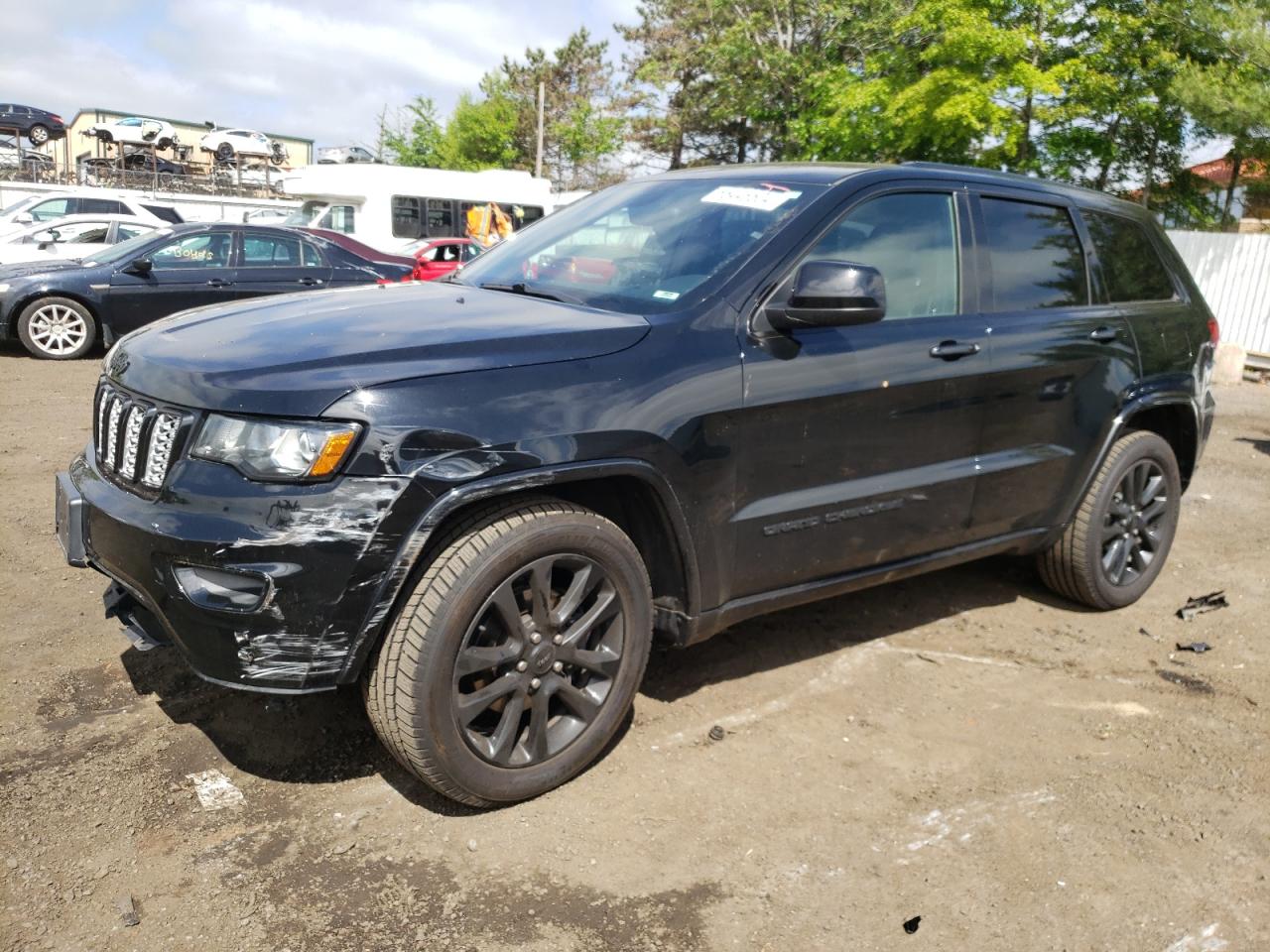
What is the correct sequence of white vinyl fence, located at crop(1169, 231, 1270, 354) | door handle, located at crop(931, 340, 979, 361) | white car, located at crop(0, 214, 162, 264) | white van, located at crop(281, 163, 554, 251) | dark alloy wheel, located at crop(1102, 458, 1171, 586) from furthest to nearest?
white van, located at crop(281, 163, 554, 251), white vinyl fence, located at crop(1169, 231, 1270, 354), white car, located at crop(0, 214, 162, 264), dark alloy wheel, located at crop(1102, 458, 1171, 586), door handle, located at crop(931, 340, 979, 361)

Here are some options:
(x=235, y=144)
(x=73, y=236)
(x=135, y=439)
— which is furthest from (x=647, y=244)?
(x=235, y=144)

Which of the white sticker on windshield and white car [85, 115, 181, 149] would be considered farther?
white car [85, 115, 181, 149]

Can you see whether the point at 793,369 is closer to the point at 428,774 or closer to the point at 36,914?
the point at 428,774

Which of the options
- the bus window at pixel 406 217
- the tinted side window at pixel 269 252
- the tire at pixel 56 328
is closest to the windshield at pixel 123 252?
the tire at pixel 56 328

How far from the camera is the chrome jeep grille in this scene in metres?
2.72

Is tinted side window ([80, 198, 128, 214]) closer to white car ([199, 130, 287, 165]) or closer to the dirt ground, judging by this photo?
the dirt ground

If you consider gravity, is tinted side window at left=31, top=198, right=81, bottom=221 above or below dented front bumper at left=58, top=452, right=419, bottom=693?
above

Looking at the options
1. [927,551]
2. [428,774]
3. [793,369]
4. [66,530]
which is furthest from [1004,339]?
[66,530]

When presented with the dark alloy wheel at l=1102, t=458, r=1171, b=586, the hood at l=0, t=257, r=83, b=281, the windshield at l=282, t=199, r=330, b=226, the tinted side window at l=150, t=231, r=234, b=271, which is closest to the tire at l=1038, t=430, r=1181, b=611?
the dark alloy wheel at l=1102, t=458, r=1171, b=586

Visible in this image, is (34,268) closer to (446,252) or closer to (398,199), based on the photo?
(446,252)

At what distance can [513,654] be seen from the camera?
2.86 metres

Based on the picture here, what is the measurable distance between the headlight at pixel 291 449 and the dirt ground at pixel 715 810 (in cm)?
100

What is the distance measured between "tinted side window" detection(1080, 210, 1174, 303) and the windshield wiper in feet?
7.82

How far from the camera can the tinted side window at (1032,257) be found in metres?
4.02
